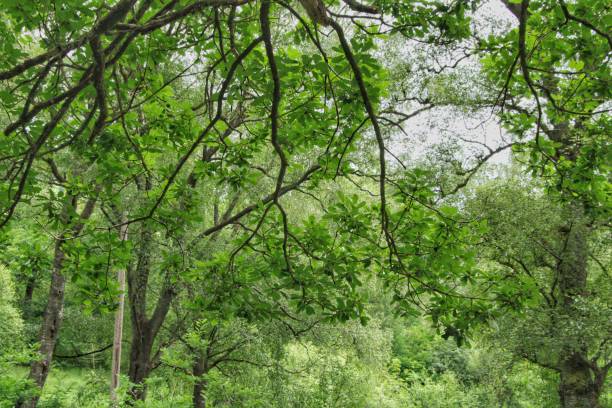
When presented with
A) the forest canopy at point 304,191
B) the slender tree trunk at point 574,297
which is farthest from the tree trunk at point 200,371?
the slender tree trunk at point 574,297

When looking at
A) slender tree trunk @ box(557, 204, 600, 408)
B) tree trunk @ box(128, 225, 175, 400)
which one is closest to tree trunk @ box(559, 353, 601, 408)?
slender tree trunk @ box(557, 204, 600, 408)

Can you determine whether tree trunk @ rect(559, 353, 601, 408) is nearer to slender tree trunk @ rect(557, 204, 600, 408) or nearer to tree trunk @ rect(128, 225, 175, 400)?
slender tree trunk @ rect(557, 204, 600, 408)

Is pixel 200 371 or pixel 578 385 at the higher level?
pixel 200 371

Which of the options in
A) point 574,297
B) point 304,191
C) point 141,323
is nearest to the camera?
point 304,191

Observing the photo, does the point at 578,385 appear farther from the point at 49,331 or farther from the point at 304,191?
the point at 49,331

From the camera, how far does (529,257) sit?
927cm

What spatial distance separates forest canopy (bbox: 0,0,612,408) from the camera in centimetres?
319

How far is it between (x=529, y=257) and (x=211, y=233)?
5.42m

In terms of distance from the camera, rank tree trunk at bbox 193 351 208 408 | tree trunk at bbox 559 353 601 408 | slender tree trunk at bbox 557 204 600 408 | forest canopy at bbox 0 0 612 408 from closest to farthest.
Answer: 1. forest canopy at bbox 0 0 612 408
2. slender tree trunk at bbox 557 204 600 408
3. tree trunk at bbox 559 353 601 408
4. tree trunk at bbox 193 351 208 408

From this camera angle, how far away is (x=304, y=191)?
5.41 meters

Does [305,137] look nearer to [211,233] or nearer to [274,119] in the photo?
[274,119]

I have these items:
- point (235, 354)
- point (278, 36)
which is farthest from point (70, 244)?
point (235, 354)

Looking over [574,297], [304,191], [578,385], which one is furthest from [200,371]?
[304,191]

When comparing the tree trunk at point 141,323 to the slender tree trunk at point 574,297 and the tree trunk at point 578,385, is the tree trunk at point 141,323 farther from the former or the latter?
the tree trunk at point 578,385
